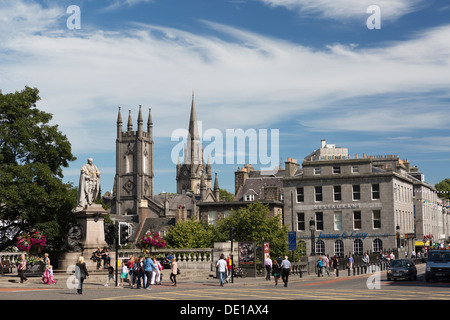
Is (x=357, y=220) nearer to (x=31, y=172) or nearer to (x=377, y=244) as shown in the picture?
(x=377, y=244)

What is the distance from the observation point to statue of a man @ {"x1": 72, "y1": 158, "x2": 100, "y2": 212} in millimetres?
36844

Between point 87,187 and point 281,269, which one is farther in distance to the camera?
point 87,187

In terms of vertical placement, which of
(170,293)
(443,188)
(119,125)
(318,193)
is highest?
(119,125)

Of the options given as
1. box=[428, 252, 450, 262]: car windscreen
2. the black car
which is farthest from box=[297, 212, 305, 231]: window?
box=[428, 252, 450, 262]: car windscreen

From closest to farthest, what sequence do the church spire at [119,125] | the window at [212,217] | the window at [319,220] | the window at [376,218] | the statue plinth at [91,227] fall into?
the statue plinth at [91,227] < the window at [376,218] < the window at [319,220] < the window at [212,217] < the church spire at [119,125]

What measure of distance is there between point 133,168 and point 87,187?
15184cm

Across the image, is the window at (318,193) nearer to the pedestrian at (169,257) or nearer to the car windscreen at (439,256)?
the car windscreen at (439,256)

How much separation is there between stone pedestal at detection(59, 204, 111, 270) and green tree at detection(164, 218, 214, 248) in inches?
1420

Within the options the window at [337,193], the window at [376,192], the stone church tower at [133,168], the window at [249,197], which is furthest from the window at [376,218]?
the stone church tower at [133,168]

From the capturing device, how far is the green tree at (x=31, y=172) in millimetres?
40719

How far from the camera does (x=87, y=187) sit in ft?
121

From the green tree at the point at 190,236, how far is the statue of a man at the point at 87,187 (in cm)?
3628

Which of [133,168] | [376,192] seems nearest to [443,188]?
[376,192]
